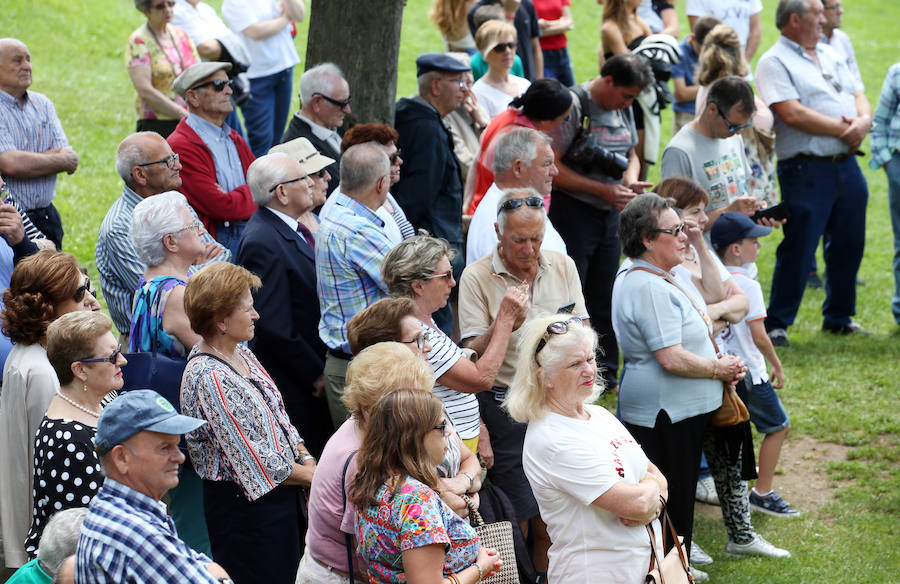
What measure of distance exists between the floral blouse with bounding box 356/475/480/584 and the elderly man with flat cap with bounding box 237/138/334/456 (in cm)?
177

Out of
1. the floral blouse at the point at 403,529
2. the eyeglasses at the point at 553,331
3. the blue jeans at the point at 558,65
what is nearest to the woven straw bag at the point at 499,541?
the floral blouse at the point at 403,529

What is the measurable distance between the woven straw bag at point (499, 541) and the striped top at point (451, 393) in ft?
2.23

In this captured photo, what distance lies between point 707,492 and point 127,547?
15.2 feet

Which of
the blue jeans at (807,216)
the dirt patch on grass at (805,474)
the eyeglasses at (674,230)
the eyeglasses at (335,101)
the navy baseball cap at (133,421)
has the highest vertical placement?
the eyeglasses at (335,101)

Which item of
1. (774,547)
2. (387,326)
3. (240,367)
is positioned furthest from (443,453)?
(774,547)

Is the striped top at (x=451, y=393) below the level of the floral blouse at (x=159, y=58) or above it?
below

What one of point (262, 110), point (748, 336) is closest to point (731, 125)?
point (748, 336)

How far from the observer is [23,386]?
4.45 metres

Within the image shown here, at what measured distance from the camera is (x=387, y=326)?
4.52m

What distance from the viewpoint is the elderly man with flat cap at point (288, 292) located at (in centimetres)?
536

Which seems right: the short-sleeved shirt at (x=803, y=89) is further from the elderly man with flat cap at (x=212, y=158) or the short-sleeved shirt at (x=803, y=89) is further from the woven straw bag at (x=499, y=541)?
the woven straw bag at (x=499, y=541)

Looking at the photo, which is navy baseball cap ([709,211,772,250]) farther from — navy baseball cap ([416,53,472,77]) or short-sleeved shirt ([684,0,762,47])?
short-sleeved shirt ([684,0,762,47])

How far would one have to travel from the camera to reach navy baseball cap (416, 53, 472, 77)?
7203 millimetres

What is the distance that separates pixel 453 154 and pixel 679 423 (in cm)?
253
